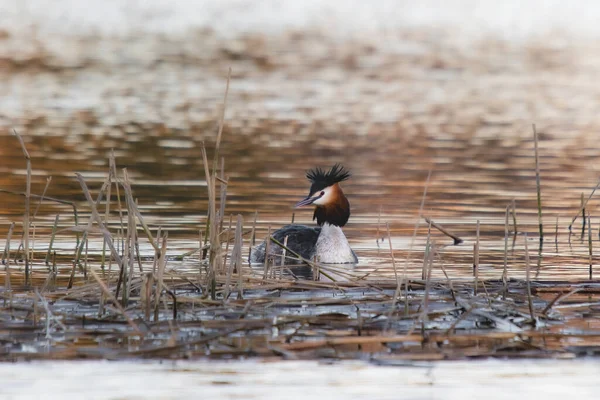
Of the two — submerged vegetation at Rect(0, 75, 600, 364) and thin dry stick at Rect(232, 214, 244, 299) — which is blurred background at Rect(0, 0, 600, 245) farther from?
thin dry stick at Rect(232, 214, 244, 299)

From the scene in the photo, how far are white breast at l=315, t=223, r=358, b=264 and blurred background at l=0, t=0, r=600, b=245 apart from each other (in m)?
1.63

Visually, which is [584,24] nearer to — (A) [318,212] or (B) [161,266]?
(A) [318,212]

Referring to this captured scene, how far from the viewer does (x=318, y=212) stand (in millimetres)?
13938

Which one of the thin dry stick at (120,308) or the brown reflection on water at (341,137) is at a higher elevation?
the brown reflection on water at (341,137)

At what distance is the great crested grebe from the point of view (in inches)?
511

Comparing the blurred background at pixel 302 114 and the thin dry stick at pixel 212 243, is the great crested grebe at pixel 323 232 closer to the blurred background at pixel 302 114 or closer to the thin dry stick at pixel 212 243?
the blurred background at pixel 302 114

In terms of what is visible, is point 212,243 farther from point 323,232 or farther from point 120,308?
point 323,232

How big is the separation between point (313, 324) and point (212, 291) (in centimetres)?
96

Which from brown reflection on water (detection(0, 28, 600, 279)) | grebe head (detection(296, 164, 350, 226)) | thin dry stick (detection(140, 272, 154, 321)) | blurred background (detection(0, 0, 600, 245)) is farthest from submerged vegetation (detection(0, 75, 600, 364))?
blurred background (detection(0, 0, 600, 245))

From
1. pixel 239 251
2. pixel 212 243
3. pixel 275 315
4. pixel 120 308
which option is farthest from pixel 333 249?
pixel 120 308

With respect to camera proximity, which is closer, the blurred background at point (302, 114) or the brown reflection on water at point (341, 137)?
the brown reflection on water at point (341, 137)

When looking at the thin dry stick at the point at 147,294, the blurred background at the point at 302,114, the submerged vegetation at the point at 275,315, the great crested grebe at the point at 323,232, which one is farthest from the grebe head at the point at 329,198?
the thin dry stick at the point at 147,294

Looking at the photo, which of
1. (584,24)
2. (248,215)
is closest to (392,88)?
(248,215)

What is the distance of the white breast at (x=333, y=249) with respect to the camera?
12.9 m
